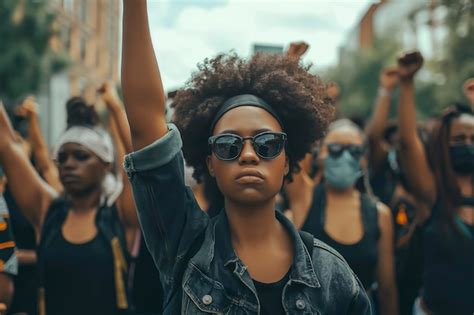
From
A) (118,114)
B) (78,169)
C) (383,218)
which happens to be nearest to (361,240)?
(383,218)

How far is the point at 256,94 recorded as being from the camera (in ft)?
8.62

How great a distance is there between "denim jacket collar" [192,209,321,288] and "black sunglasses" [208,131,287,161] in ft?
0.89

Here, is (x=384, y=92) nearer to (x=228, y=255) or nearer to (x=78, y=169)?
(x=78, y=169)

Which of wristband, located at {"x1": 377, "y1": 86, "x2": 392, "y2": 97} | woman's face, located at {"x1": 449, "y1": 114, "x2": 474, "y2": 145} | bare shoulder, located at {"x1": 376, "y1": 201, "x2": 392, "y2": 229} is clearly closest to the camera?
woman's face, located at {"x1": 449, "y1": 114, "x2": 474, "y2": 145}

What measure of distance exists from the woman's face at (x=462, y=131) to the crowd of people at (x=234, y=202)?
0.04 ft

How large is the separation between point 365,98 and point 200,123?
33.0m

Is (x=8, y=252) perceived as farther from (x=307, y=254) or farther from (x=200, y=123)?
(x=307, y=254)

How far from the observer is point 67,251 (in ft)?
13.5

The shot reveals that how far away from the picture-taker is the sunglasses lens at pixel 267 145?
242cm

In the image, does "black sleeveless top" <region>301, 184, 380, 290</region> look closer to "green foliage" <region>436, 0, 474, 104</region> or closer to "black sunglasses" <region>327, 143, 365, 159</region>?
"black sunglasses" <region>327, 143, 365, 159</region>

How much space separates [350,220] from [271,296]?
2343mm

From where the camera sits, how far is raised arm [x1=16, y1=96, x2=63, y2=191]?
531cm

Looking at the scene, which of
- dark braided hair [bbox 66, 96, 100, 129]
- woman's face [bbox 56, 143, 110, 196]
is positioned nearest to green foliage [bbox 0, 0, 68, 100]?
dark braided hair [bbox 66, 96, 100, 129]

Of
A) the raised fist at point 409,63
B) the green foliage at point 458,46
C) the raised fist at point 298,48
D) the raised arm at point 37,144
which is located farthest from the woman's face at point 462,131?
the green foliage at point 458,46
